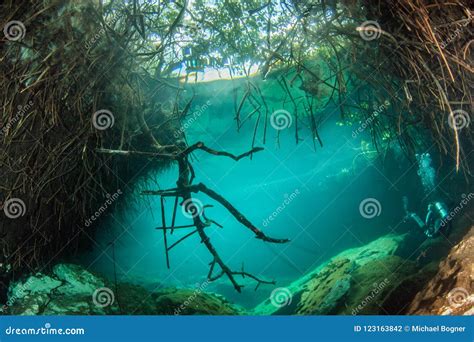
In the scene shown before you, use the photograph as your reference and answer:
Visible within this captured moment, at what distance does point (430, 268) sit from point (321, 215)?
19373 millimetres

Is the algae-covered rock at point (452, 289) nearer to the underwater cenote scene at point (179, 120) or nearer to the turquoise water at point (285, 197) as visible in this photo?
the underwater cenote scene at point (179, 120)
